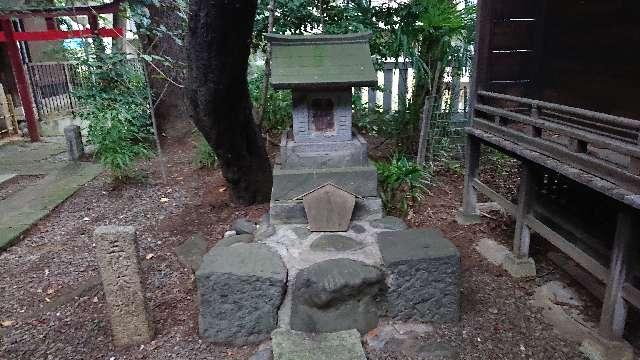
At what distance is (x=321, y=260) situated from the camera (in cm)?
347

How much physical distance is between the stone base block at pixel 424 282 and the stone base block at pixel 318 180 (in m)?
1.13

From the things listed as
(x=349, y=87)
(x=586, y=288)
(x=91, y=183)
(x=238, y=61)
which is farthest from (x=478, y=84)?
(x=91, y=183)

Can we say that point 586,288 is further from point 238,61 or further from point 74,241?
point 74,241

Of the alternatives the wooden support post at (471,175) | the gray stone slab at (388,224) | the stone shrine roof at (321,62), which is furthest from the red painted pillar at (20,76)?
the wooden support post at (471,175)

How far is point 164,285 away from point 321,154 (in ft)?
6.54

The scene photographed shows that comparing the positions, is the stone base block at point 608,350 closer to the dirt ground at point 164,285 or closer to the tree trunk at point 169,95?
the dirt ground at point 164,285

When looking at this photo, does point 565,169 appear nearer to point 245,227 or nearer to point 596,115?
point 596,115

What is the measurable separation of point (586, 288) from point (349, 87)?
2773mm

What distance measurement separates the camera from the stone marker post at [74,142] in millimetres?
8117

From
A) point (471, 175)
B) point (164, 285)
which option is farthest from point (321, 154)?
point (164, 285)

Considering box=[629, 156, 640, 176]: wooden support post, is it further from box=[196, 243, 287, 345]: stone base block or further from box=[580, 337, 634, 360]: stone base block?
box=[196, 243, 287, 345]: stone base block

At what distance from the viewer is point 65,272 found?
14.1 feet

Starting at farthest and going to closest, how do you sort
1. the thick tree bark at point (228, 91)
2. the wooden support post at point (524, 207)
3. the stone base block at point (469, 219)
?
the stone base block at point (469, 219), the wooden support post at point (524, 207), the thick tree bark at point (228, 91)

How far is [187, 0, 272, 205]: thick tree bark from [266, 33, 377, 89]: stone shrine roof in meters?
0.47
